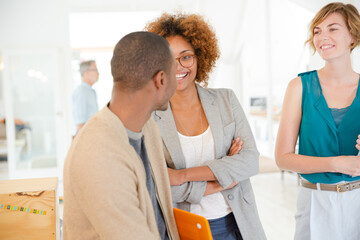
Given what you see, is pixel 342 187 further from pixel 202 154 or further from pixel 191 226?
pixel 191 226

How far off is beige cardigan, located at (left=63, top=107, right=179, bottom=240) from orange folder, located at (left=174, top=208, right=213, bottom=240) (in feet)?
0.66

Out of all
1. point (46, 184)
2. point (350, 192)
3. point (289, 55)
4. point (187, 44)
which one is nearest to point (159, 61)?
point (187, 44)

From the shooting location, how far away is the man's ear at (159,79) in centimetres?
92

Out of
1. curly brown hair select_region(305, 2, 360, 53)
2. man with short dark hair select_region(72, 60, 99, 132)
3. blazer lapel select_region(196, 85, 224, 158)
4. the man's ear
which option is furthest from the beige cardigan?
man with short dark hair select_region(72, 60, 99, 132)

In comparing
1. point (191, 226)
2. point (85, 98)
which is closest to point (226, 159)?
point (191, 226)

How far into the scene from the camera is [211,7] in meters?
5.98

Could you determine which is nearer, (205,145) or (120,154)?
(120,154)

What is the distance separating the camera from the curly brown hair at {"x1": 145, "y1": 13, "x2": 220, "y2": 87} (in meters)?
1.54

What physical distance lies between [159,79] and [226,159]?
0.62 m

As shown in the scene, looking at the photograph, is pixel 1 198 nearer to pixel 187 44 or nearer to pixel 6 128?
pixel 187 44

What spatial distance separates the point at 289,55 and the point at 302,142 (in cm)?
447

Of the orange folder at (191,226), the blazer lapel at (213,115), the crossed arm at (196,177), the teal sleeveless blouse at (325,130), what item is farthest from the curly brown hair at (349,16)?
the orange folder at (191,226)

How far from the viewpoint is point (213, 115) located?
4.87 feet

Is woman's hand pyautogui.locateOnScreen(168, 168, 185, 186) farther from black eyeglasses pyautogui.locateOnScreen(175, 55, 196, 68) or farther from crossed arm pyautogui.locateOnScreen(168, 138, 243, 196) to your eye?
black eyeglasses pyautogui.locateOnScreen(175, 55, 196, 68)
